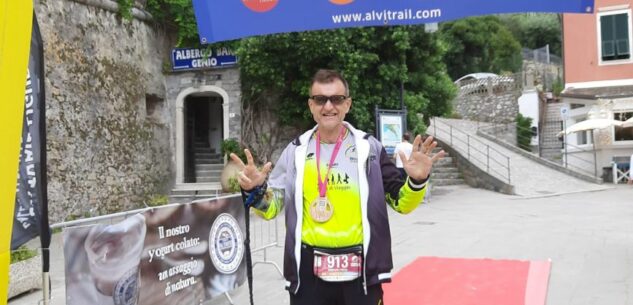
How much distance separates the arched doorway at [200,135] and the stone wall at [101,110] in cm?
43

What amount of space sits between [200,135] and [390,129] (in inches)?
261

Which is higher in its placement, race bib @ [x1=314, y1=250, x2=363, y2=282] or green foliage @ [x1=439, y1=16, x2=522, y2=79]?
green foliage @ [x1=439, y1=16, x2=522, y2=79]

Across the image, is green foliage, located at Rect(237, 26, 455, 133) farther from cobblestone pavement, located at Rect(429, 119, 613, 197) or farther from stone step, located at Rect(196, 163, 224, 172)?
cobblestone pavement, located at Rect(429, 119, 613, 197)

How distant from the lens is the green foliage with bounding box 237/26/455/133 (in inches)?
478

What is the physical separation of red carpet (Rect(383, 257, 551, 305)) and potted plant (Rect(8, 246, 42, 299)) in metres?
3.59

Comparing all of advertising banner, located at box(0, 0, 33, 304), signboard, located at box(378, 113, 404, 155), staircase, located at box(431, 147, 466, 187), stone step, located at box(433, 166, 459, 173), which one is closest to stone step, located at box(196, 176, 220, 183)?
signboard, located at box(378, 113, 404, 155)

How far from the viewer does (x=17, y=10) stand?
147cm

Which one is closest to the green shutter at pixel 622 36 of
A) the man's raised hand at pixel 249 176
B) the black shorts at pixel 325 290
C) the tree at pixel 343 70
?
the tree at pixel 343 70

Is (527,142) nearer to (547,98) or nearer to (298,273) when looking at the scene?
(547,98)

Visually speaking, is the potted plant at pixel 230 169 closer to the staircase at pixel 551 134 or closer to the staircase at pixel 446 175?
the staircase at pixel 446 175

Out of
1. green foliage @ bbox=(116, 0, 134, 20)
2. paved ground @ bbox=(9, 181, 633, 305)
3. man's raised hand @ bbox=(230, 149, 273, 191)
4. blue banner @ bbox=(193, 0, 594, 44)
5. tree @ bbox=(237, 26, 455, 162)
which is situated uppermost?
green foliage @ bbox=(116, 0, 134, 20)

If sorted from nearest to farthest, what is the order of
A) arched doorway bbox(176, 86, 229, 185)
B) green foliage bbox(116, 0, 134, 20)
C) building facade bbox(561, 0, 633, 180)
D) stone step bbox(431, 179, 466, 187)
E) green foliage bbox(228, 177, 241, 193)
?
green foliage bbox(228, 177, 241, 193) → green foliage bbox(116, 0, 134, 20) → arched doorway bbox(176, 86, 229, 185) → stone step bbox(431, 179, 466, 187) → building facade bbox(561, 0, 633, 180)

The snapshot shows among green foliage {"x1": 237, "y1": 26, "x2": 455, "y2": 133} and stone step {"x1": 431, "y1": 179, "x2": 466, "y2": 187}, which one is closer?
green foliage {"x1": 237, "y1": 26, "x2": 455, "y2": 133}

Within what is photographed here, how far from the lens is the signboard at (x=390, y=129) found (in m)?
12.3
